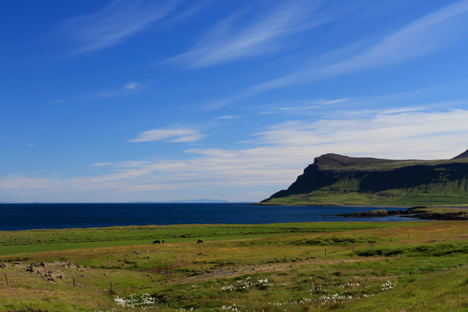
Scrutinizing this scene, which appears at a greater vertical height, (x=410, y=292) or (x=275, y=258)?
(x=410, y=292)

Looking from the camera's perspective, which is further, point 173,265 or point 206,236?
point 206,236

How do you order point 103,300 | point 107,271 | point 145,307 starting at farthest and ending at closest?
1. point 107,271
2. point 103,300
3. point 145,307

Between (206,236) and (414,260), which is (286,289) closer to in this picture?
(414,260)

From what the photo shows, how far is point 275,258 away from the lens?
55000 millimetres

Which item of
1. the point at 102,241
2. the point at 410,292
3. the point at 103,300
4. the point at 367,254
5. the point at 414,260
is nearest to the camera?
the point at 410,292

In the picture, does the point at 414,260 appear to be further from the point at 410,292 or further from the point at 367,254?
the point at 410,292

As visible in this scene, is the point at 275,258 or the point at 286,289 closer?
the point at 286,289

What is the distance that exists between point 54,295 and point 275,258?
33717mm

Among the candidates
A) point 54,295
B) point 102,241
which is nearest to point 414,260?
point 54,295

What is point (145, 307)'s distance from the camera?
102 feet

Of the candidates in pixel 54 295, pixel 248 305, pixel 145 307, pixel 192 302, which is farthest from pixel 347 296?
pixel 54 295

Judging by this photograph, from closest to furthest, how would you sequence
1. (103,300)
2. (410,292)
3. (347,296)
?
(410,292)
(347,296)
(103,300)

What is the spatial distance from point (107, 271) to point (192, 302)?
2282 cm

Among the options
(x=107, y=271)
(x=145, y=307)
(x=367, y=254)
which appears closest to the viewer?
(x=145, y=307)
